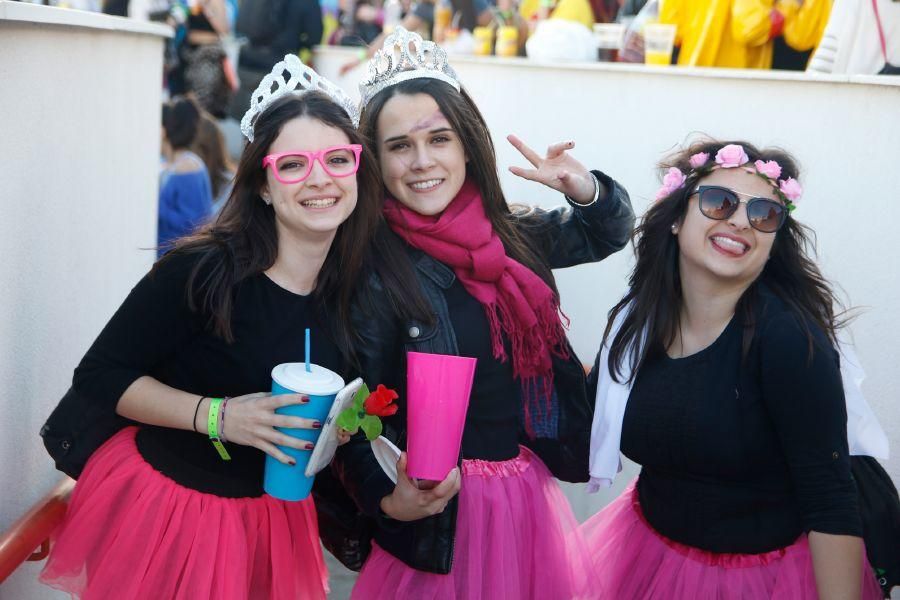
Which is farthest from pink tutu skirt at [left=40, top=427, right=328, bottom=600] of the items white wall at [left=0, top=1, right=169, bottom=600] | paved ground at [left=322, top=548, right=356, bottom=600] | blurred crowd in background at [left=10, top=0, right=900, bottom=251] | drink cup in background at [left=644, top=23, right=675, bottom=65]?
drink cup in background at [left=644, top=23, right=675, bottom=65]

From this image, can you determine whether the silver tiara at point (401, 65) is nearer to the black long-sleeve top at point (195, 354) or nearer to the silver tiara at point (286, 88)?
the silver tiara at point (286, 88)

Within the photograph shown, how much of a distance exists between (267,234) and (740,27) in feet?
12.2

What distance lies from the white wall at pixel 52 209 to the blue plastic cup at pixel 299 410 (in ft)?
2.74

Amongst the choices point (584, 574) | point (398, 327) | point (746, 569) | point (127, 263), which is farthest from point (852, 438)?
point (127, 263)

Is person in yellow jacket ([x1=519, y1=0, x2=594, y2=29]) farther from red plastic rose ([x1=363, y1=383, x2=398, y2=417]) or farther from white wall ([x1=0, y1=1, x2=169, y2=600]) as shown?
red plastic rose ([x1=363, y1=383, x2=398, y2=417])

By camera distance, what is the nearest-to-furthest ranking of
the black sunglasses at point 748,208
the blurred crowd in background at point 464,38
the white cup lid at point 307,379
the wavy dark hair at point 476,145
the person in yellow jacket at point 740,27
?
the white cup lid at point 307,379
the black sunglasses at point 748,208
the wavy dark hair at point 476,145
the blurred crowd in background at point 464,38
the person in yellow jacket at point 740,27

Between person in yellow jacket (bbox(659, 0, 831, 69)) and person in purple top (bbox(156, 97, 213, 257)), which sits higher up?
person in yellow jacket (bbox(659, 0, 831, 69))

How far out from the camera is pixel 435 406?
91.0 inches

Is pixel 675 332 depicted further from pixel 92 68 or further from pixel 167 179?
pixel 167 179

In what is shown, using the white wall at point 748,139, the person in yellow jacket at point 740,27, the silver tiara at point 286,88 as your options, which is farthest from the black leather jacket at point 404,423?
the person in yellow jacket at point 740,27

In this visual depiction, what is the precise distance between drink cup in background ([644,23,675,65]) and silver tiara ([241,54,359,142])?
10.3ft

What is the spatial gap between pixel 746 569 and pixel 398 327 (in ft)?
3.69

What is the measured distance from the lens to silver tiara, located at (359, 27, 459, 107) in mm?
3100

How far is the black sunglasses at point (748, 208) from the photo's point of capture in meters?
2.69
